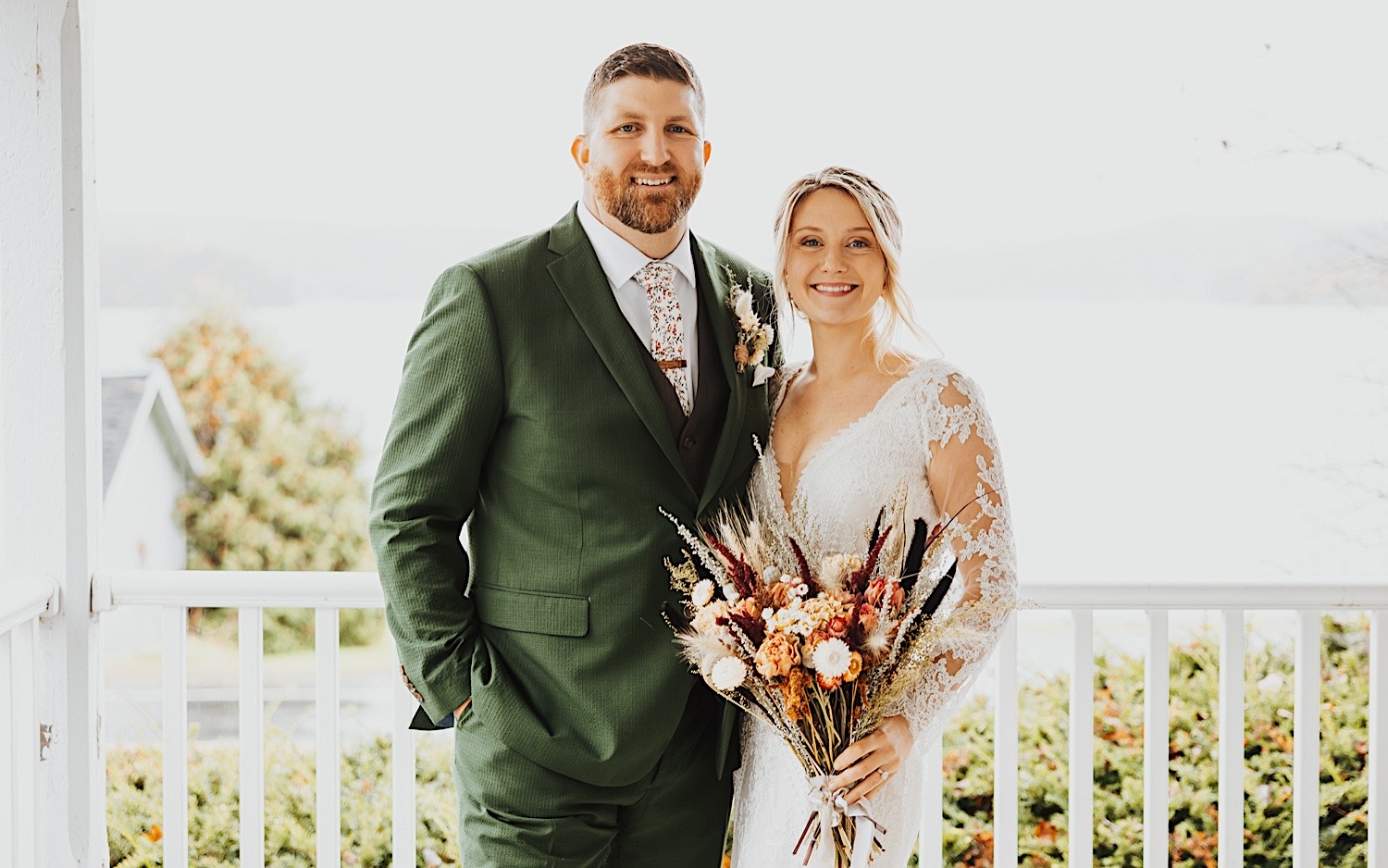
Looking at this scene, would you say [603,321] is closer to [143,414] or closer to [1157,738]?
[1157,738]

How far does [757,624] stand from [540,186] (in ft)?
29.5

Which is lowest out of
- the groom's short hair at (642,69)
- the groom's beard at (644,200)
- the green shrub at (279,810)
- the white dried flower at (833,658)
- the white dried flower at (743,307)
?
the green shrub at (279,810)

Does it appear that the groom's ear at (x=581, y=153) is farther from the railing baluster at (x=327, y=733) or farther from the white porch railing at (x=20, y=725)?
the white porch railing at (x=20, y=725)

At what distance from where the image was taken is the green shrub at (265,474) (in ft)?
34.5

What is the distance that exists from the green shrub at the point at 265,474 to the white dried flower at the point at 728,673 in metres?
9.20

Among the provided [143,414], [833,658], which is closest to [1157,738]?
[833,658]

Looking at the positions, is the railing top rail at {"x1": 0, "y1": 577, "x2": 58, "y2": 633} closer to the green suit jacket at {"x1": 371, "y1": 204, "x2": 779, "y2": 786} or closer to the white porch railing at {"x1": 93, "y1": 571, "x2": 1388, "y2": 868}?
the white porch railing at {"x1": 93, "y1": 571, "x2": 1388, "y2": 868}

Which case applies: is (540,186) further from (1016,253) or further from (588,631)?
(588,631)

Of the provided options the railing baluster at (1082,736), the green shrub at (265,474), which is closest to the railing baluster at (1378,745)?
the railing baluster at (1082,736)

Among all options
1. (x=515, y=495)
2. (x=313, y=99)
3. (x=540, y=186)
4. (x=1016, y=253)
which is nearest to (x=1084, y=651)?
(x=515, y=495)

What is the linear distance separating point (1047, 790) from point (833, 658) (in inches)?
77.5

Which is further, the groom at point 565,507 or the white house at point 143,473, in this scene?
the white house at point 143,473

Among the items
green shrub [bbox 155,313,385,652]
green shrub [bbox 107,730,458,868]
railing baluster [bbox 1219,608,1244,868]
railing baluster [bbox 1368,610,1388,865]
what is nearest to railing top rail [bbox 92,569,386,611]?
green shrub [bbox 107,730,458,868]

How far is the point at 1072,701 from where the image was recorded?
264 cm
